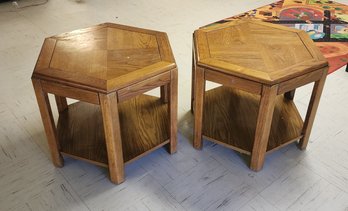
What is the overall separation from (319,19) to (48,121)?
8.64 feet

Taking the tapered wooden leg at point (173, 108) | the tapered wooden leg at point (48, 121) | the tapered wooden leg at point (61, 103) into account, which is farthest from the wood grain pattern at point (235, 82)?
the tapered wooden leg at point (61, 103)

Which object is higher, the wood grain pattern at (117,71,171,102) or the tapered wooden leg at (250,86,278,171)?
the wood grain pattern at (117,71,171,102)

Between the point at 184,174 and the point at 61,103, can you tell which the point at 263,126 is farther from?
the point at 61,103

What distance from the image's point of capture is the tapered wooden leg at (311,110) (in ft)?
4.86

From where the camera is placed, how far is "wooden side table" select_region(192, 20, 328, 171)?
136 centimetres

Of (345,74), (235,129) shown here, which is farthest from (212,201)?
(345,74)

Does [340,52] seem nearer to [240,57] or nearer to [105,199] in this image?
[240,57]

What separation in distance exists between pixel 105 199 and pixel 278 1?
2.94 m

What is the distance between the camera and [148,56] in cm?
143

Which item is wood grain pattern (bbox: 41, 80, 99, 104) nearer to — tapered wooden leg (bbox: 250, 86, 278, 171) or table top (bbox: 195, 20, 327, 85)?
table top (bbox: 195, 20, 327, 85)

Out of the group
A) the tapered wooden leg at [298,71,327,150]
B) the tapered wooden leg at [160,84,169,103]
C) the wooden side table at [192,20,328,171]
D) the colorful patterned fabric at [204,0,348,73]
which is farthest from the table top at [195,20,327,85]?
the colorful patterned fabric at [204,0,348,73]

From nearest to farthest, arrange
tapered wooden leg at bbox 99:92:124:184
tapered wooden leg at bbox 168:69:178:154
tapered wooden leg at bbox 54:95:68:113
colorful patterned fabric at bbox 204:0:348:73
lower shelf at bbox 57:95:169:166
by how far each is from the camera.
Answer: tapered wooden leg at bbox 99:92:124:184 → tapered wooden leg at bbox 168:69:178:154 → lower shelf at bbox 57:95:169:166 → tapered wooden leg at bbox 54:95:68:113 → colorful patterned fabric at bbox 204:0:348:73

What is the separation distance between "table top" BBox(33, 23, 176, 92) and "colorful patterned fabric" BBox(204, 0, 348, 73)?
1.46 meters

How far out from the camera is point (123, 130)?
1662 millimetres
